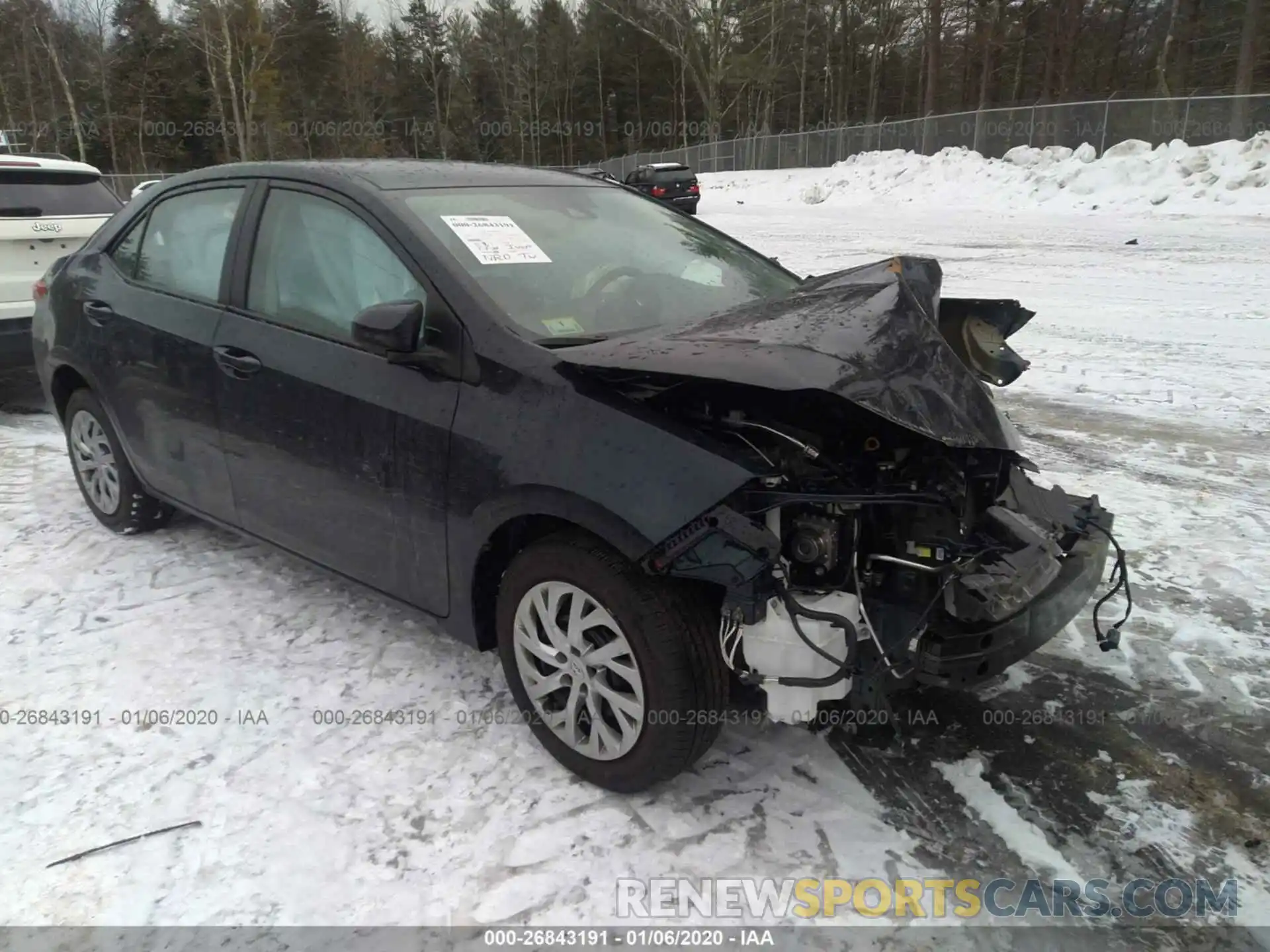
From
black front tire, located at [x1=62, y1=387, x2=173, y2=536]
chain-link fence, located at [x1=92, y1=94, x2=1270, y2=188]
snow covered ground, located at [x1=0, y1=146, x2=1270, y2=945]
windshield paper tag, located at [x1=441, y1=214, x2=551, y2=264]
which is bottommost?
snow covered ground, located at [x1=0, y1=146, x2=1270, y2=945]

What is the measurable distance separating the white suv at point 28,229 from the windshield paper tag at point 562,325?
5.13m

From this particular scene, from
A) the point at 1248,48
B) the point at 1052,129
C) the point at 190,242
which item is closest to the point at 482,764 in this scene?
the point at 190,242

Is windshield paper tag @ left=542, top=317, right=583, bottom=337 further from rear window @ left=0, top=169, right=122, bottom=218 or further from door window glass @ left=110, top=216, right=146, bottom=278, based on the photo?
rear window @ left=0, top=169, right=122, bottom=218

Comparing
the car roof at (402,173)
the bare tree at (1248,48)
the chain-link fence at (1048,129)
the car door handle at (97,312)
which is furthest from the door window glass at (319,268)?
the bare tree at (1248,48)

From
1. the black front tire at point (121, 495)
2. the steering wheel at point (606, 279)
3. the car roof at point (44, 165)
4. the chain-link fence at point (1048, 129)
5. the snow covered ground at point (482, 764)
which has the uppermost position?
the chain-link fence at point (1048, 129)

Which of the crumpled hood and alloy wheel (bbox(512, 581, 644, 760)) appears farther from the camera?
alloy wheel (bbox(512, 581, 644, 760))

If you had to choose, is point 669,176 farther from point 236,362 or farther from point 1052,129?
point 236,362

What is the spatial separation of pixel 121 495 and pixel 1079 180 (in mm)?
19748

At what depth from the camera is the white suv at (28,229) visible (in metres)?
6.52

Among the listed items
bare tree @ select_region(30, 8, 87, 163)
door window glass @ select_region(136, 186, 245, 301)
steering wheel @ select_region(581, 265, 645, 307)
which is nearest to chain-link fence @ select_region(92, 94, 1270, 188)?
bare tree @ select_region(30, 8, 87, 163)

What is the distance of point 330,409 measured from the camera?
308 centimetres

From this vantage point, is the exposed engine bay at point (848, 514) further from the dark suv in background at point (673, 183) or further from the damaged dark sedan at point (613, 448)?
the dark suv in background at point (673, 183)

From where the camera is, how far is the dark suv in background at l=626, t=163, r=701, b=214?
24.6 m

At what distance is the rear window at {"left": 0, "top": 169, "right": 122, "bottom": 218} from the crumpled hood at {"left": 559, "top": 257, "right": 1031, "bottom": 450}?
5650mm
